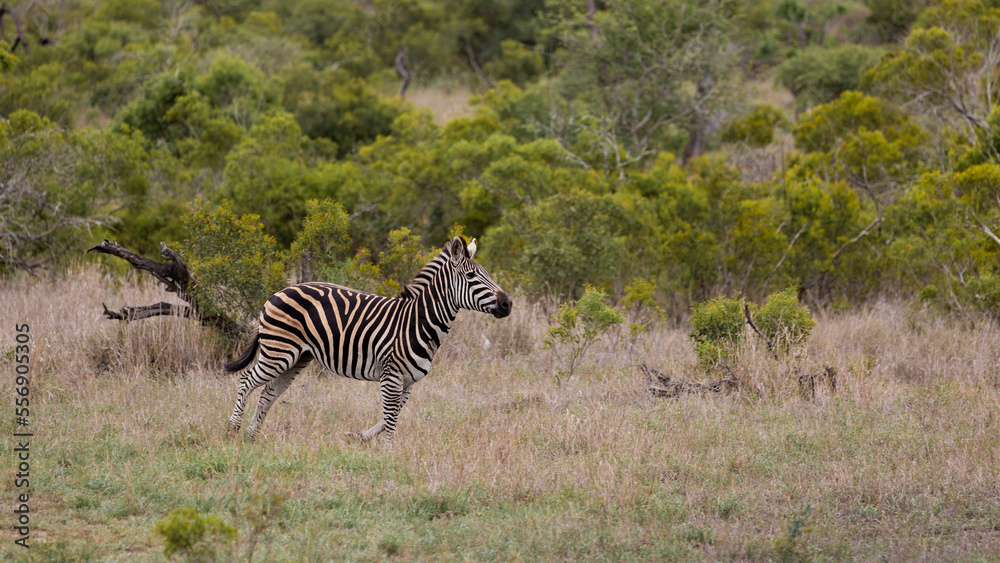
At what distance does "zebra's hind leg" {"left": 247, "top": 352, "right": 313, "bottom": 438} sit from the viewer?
7.92 metres

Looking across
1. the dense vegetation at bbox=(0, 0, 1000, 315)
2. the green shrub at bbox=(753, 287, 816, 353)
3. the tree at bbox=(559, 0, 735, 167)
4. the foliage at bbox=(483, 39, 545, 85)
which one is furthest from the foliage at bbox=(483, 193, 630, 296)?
the foliage at bbox=(483, 39, 545, 85)

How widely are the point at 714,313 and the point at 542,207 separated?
487cm

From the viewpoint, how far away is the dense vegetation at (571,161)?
14.2 meters

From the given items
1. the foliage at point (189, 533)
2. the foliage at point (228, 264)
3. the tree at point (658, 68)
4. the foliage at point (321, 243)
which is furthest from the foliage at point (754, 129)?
the foliage at point (189, 533)

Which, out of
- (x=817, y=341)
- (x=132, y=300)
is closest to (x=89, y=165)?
(x=132, y=300)

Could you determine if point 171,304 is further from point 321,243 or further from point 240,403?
point 240,403

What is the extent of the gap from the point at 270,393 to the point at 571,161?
11875mm

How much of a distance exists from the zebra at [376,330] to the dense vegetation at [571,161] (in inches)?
101

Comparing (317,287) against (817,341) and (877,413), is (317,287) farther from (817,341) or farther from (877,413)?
(817,341)

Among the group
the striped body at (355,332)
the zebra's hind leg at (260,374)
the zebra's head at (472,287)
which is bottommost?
the zebra's hind leg at (260,374)

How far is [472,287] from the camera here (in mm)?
7559

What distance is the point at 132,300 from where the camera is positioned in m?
11.9

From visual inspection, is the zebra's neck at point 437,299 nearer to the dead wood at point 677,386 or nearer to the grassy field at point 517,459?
the grassy field at point 517,459

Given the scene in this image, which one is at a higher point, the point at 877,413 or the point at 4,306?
the point at 4,306
